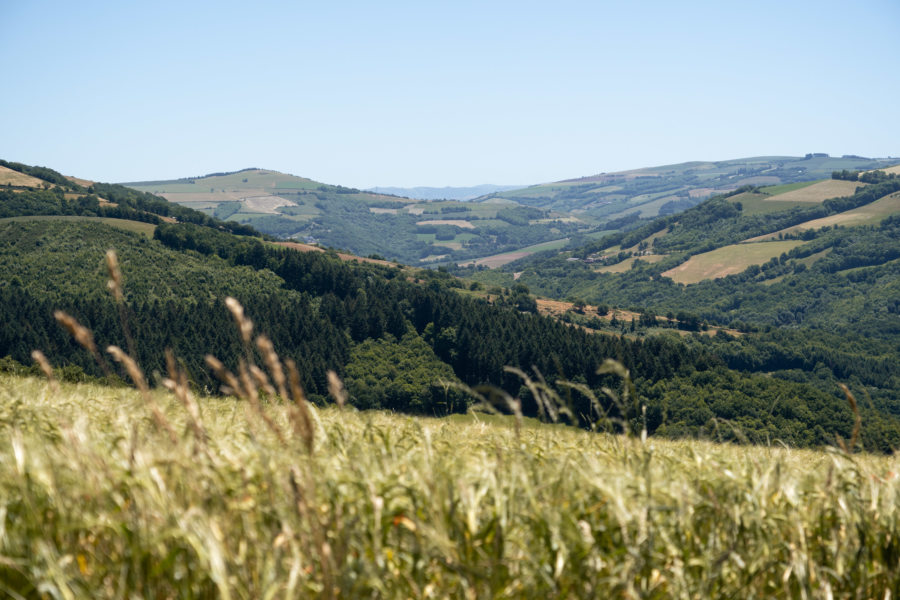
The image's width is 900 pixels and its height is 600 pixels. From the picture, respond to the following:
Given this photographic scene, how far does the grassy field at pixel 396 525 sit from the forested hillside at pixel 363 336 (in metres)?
85.3

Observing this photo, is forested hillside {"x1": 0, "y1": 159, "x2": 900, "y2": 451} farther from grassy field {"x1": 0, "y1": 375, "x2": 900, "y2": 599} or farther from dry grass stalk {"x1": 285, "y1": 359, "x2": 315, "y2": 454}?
dry grass stalk {"x1": 285, "y1": 359, "x2": 315, "y2": 454}

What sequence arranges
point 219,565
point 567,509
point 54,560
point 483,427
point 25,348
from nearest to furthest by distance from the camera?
point 219,565 < point 54,560 < point 567,509 < point 483,427 < point 25,348

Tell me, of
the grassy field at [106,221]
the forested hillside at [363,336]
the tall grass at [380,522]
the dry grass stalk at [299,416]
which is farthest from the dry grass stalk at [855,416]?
the grassy field at [106,221]

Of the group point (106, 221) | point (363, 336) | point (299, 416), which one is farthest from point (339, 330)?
point (299, 416)

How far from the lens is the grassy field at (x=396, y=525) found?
3.77 meters

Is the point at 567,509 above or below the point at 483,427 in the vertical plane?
above

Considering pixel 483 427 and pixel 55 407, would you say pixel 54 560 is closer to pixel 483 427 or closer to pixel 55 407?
pixel 55 407

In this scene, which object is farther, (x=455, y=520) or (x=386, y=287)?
(x=386, y=287)

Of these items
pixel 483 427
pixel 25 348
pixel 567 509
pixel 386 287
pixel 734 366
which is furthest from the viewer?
pixel 734 366

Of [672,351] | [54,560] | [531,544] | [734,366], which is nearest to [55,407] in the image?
[54,560]

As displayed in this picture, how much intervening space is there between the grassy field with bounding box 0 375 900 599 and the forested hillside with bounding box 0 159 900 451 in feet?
280

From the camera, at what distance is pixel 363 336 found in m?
149

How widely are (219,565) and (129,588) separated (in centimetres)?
109

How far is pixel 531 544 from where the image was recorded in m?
4.45
